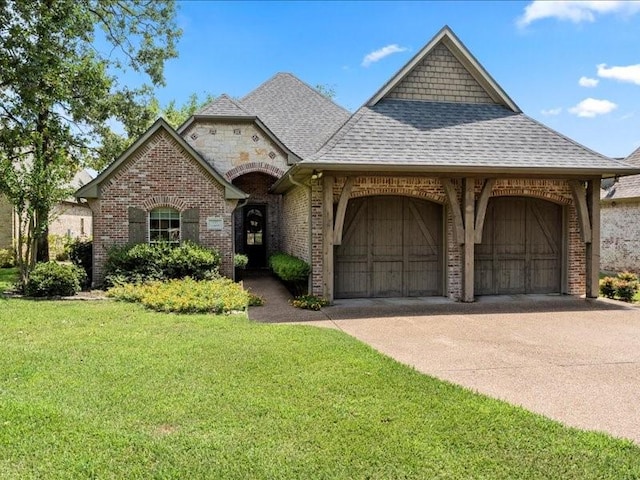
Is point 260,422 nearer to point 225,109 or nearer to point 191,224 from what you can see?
point 191,224

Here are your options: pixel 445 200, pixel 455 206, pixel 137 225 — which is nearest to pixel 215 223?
pixel 137 225

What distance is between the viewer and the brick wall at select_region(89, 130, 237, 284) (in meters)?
12.6

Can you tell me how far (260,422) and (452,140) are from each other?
934 cm

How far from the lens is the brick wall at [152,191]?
12602mm

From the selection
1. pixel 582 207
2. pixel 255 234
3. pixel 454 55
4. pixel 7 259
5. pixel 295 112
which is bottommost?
pixel 7 259

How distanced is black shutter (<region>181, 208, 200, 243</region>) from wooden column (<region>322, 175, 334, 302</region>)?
4082mm

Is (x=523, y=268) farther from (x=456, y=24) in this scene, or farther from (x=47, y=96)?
(x=47, y=96)

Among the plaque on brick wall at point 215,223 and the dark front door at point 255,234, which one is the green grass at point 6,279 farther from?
the dark front door at point 255,234

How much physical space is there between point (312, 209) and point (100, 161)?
12.9 m

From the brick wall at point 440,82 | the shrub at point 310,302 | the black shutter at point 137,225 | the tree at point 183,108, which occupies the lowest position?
the shrub at point 310,302

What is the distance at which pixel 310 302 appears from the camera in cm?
1048

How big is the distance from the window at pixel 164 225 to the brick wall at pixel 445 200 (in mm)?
4287

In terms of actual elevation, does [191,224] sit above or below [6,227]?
below

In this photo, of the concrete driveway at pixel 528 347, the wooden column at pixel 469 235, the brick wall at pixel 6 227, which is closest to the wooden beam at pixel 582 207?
the concrete driveway at pixel 528 347
